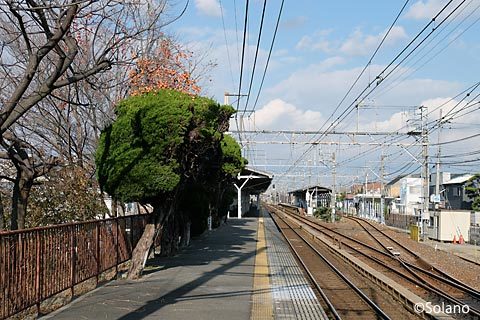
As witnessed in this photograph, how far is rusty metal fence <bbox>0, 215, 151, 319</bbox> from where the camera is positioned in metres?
9.23

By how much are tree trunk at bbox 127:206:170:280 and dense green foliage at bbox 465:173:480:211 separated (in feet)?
127

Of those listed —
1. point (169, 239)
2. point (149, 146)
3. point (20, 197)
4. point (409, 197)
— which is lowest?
point (169, 239)

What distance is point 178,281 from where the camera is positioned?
1476cm

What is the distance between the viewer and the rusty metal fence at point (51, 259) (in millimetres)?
9227

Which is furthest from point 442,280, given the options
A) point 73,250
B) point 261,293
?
point 73,250

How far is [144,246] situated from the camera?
15000mm

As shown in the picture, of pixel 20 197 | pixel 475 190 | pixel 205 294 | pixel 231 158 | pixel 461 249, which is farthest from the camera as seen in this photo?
pixel 475 190

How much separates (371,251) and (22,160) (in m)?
18.8

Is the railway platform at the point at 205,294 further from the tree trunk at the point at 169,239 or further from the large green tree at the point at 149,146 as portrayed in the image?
the large green tree at the point at 149,146

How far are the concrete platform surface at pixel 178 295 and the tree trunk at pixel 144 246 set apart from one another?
0.34m

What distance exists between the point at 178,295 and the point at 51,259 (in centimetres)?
284

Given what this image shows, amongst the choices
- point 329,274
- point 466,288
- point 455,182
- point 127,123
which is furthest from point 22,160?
point 455,182

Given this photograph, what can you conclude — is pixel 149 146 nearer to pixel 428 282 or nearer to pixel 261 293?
pixel 261 293

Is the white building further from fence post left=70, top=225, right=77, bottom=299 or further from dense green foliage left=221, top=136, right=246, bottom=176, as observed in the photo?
fence post left=70, top=225, right=77, bottom=299
